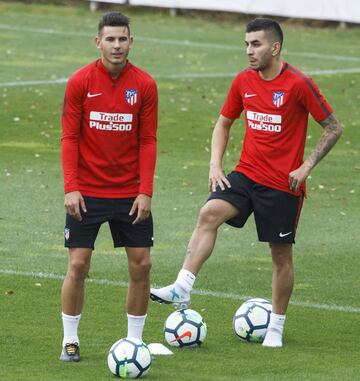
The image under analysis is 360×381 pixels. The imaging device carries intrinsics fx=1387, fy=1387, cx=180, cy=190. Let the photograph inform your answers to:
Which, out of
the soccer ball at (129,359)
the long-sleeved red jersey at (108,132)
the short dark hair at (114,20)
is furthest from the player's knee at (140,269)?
the short dark hair at (114,20)

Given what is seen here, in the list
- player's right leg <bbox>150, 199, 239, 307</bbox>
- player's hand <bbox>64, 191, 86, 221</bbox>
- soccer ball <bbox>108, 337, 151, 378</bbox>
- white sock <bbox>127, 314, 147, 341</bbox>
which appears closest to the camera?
soccer ball <bbox>108, 337, 151, 378</bbox>

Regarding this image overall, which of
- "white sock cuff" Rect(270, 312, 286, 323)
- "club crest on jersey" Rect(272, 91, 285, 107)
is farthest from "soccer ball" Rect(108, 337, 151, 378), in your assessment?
"club crest on jersey" Rect(272, 91, 285, 107)

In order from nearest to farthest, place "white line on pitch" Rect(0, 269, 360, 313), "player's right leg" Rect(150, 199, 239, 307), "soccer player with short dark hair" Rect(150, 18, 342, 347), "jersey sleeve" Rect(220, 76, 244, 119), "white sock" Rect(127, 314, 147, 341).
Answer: "white sock" Rect(127, 314, 147, 341) → "soccer player with short dark hair" Rect(150, 18, 342, 347) → "player's right leg" Rect(150, 199, 239, 307) → "jersey sleeve" Rect(220, 76, 244, 119) → "white line on pitch" Rect(0, 269, 360, 313)

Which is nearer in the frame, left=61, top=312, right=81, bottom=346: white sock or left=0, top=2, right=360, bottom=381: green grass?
left=61, top=312, right=81, bottom=346: white sock

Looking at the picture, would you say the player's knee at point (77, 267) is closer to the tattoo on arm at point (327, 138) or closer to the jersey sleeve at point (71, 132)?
the jersey sleeve at point (71, 132)

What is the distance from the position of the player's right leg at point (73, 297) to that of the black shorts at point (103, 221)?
8 centimetres

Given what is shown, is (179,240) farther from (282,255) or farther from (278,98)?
(278,98)

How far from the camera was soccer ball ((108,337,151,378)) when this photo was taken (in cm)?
846

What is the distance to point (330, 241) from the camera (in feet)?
46.0

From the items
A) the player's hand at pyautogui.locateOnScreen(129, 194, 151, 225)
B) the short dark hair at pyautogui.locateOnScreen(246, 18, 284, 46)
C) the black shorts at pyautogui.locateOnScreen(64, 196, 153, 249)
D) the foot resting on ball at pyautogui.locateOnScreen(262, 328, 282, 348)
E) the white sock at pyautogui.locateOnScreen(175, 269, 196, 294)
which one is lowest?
the foot resting on ball at pyautogui.locateOnScreen(262, 328, 282, 348)

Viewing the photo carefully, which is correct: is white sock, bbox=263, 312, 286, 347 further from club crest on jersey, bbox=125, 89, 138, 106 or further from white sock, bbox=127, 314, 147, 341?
club crest on jersey, bbox=125, 89, 138, 106

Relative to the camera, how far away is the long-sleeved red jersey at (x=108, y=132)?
8.82m

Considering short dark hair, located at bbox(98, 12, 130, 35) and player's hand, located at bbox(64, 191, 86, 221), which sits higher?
short dark hair, located at bbox(98, 12, 130, 35)

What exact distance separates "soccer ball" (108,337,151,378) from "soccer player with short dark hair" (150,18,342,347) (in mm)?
1098
